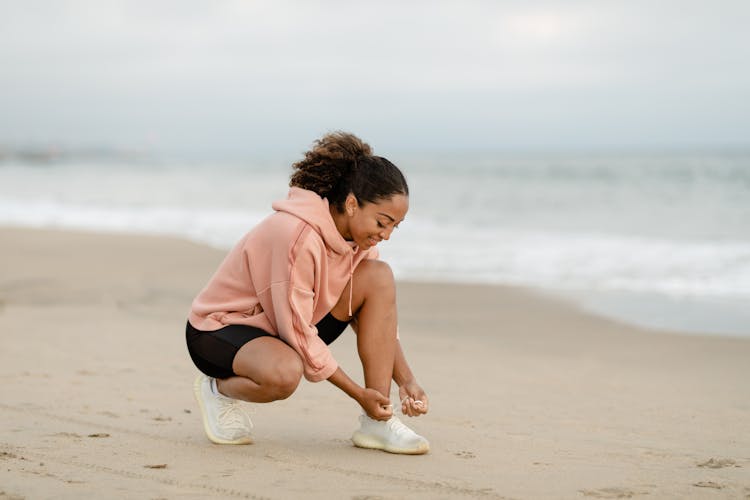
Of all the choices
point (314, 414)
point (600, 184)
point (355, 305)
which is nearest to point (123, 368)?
point (314, 414)

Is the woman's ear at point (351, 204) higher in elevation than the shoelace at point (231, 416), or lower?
higher

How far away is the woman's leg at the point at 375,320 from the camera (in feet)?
11.5

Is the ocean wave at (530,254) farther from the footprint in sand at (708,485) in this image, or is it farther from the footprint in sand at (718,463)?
the footprint in sand at (708,485)

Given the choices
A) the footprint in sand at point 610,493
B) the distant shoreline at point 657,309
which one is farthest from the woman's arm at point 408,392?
the distant shoreline at point 657,309

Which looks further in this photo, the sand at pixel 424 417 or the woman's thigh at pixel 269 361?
the woman's thigh at pixel 269 361

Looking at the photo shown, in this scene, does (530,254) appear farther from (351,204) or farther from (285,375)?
(285,375)

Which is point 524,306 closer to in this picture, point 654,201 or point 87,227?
A: point 87,227

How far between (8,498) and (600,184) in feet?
98.5

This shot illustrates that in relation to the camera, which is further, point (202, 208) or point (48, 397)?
point (202, 208)

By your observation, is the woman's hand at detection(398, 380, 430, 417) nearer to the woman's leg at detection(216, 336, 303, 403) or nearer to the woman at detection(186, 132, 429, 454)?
the woman at detection(186, 132, 429, 454)

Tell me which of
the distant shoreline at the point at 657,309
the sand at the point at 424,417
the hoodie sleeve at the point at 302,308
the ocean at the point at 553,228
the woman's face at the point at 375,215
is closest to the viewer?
the sand at the point at 424,417

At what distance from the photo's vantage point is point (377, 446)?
3504 millimetres

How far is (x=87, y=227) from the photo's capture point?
50.8 feet

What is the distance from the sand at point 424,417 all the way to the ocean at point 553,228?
1.30m
